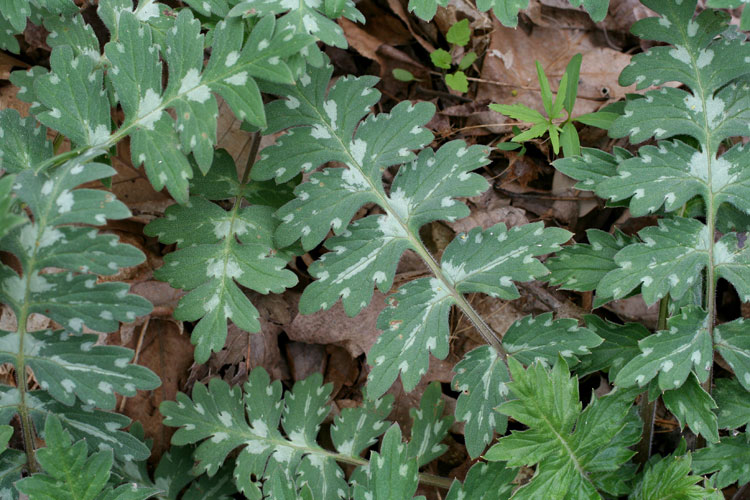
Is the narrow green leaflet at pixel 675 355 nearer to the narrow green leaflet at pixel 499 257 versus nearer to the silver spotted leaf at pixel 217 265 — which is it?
the narrow green leaflet at pixel 499 257

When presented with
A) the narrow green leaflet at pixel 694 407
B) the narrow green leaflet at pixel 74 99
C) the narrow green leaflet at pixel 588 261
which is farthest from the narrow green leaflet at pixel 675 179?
the narrow green leaflet at pixel 74 99

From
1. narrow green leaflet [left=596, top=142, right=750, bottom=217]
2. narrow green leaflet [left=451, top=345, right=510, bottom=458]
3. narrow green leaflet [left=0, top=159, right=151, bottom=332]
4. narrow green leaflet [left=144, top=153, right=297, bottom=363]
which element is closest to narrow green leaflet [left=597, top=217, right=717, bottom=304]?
narrow green leaflet [left=596, top=142, right=750, bottom=217]

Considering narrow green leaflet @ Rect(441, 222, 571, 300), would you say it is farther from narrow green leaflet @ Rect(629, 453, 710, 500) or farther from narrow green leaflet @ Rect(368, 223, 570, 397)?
narrow green leaflet @ Rect(629, 453, 710, 500)

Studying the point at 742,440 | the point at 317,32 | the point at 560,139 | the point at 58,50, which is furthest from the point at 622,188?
the point at 58,50

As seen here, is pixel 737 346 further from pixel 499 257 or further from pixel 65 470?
pixel 65 470

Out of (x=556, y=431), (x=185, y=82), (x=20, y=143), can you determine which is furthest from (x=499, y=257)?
(x=20, y=143)
